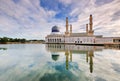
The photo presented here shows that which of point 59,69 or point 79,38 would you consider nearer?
point 59,69

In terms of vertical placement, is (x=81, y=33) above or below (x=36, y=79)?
above

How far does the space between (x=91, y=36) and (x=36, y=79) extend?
5554cm

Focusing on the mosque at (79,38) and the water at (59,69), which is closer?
the water at (59,69)

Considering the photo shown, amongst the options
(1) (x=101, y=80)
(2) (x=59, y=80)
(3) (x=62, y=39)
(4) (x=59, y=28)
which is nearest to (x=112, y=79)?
(1) (x=101, y=80)

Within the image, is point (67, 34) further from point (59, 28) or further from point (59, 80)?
point (59, 80)

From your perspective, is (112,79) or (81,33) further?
(81,33)

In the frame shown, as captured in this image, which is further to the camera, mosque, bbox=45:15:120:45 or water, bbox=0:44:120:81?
mosque, bbox=45:15:120:45

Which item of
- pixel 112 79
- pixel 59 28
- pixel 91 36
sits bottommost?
pixel 112 79

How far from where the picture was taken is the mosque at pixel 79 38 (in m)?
59.6

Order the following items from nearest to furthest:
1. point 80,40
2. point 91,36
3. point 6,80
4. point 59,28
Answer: point 6,80, point 91,36, point 80,40, point 59,28

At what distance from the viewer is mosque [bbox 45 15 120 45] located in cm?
5962

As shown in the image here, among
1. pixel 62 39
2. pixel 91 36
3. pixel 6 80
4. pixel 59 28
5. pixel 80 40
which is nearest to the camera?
pixel 6 80

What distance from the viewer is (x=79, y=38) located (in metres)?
64.9

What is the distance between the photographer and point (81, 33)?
67.2m
